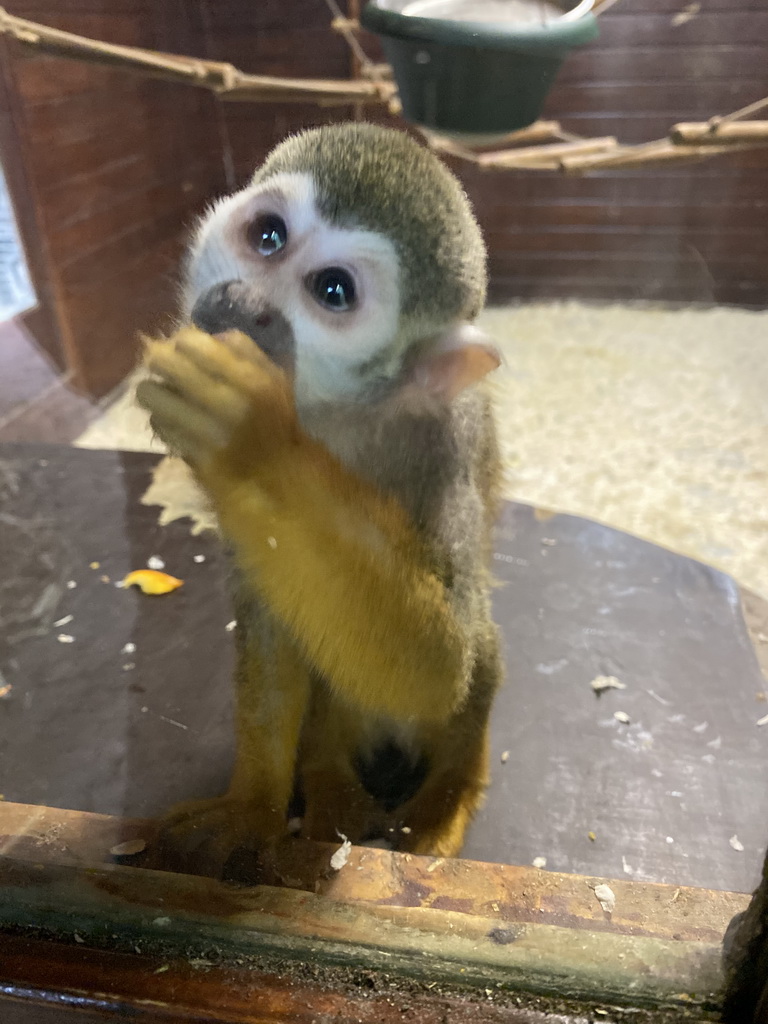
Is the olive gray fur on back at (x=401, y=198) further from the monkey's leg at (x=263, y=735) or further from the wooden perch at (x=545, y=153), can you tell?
the monkey's leg at (x=263, y=735)

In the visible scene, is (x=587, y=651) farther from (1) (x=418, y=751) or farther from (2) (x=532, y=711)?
(1) (x=418, y=751)

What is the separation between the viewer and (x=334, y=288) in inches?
30.3

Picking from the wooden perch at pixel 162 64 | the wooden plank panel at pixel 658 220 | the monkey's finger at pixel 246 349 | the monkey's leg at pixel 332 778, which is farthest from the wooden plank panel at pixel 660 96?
the monkey's leg at pixel 332 778

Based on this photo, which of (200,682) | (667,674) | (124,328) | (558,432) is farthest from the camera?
(558,432)

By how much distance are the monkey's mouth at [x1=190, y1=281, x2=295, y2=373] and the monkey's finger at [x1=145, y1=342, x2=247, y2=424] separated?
0.05 m

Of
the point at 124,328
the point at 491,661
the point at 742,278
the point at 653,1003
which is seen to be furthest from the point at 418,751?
the point at 742,278

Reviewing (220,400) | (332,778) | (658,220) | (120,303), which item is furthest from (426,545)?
(658,220)

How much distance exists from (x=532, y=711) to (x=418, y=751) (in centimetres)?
33

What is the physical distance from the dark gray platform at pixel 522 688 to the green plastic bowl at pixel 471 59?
1.01 m

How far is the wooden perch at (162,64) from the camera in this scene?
2.81ft

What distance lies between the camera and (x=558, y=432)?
9.32ft

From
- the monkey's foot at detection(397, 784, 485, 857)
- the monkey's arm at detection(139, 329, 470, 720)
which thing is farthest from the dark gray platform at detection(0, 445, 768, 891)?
the monkey's arm at detection(139, 329, 470, 720)

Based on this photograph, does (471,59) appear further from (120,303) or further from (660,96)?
(120,303)

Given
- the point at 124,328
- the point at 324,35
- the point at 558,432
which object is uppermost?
the point at 324,35
